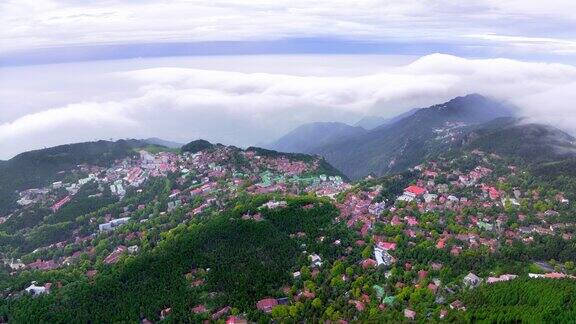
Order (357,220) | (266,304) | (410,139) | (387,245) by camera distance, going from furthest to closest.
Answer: (410,139) < (357,220) < (387,245) < (266,304)

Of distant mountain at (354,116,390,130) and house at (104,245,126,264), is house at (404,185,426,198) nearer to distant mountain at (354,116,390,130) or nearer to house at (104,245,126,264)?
house at (104,245,126,264)

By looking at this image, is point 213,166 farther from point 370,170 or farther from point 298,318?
point 370,170

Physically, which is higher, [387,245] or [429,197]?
[387,245]

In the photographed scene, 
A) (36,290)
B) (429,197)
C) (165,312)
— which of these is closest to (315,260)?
(165,312)

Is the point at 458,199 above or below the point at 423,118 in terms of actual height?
above

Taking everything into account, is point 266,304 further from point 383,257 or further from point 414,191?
point 414,191

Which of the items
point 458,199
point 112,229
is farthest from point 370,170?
point 112,229

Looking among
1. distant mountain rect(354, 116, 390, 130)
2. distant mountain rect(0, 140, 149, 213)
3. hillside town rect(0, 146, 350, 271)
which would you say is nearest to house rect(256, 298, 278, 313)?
hillside town rect(0, 146, 350, 271)
